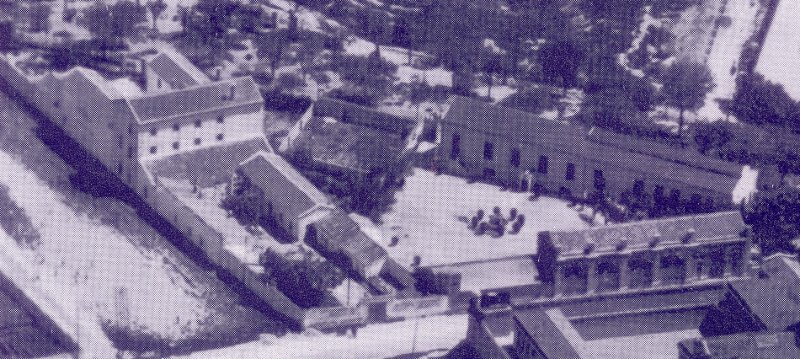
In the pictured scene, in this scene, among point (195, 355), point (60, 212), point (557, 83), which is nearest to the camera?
point (195, 355)

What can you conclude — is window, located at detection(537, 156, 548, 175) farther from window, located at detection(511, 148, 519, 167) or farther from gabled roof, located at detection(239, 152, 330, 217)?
gabled roof, located at detection(239, 152, 330, 217)

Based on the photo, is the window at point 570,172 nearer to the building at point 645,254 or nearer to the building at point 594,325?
the building at point 645,254

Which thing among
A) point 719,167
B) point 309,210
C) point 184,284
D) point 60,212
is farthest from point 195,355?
point 719,167

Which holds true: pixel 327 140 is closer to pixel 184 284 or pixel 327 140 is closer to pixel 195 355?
pixel 184 284

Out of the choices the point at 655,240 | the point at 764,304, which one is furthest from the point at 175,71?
the point at 764,304

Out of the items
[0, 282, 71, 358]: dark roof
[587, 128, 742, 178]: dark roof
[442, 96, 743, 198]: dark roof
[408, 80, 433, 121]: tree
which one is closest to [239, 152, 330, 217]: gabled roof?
[442, 96, 743, 198]: dark roof
